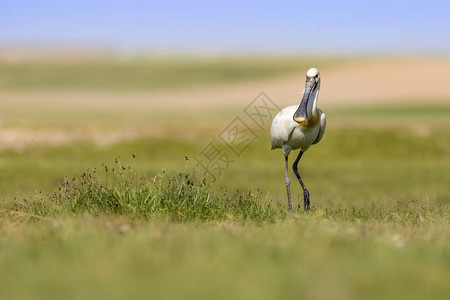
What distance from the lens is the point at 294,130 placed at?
12.5 m

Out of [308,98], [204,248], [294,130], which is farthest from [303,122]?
[204,248]

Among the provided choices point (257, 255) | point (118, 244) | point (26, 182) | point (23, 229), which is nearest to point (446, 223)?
point (257, 255)

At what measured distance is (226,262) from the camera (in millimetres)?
6137

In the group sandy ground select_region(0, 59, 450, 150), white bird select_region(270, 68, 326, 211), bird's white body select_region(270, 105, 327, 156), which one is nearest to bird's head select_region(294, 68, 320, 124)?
white bird select_region(270, 68, 326, 211)

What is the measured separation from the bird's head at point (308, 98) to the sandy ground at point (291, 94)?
162 feet

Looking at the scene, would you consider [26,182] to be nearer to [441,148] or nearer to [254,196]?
[254,196]

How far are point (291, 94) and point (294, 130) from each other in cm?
6024

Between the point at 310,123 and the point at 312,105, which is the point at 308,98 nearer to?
the point at 312,105

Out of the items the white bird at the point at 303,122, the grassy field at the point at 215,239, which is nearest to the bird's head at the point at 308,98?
the white bird at the point at 303,122

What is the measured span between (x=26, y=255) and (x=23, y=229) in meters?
2.13

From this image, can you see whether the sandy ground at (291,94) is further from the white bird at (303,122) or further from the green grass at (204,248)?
the green grass at (204,248)

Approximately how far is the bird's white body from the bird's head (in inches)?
11.4

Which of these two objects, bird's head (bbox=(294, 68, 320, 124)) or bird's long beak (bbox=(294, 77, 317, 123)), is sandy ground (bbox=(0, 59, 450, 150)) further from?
bird's long beak (bbox=(294, 77, 317, 123))

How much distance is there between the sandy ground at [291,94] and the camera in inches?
2714
